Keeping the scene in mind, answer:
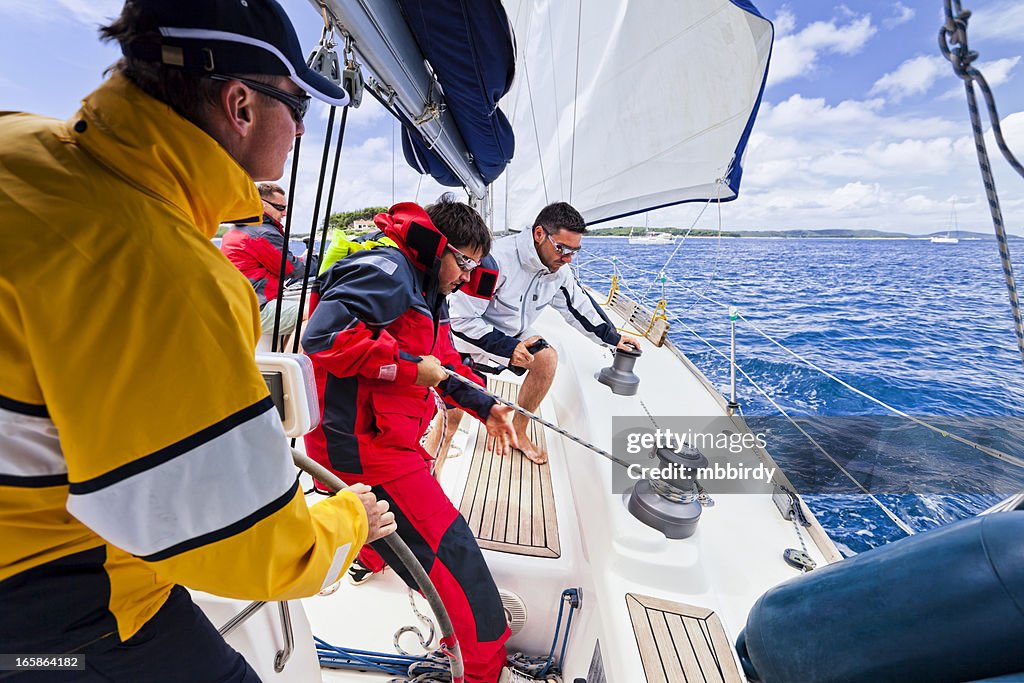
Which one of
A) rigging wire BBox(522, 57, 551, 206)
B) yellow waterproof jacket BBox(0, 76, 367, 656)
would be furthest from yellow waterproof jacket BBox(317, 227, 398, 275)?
rigging wire BBox(522, 57, 551, 206)

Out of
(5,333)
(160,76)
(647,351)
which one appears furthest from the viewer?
(647,351)

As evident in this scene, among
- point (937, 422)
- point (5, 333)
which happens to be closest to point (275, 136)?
point (5, 333)

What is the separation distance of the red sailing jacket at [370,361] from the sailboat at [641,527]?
1.33 feet

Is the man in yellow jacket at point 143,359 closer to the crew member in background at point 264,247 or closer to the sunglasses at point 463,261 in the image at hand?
the sunglasses at point 463,261

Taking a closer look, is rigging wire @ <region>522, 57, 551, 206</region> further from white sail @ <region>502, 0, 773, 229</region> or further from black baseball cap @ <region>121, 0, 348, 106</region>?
black baseball cap @ <region>121, 0, 348, 106</region>

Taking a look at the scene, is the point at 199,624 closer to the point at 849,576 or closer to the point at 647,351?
the point at 849,576

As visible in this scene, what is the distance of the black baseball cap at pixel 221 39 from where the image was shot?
0.53 metres

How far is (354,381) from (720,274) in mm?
14057

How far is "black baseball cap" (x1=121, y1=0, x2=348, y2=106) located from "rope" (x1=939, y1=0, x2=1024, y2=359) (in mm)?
925

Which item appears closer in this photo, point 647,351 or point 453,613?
point 453,613

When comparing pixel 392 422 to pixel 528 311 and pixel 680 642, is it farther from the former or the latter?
→ pixel 528 311

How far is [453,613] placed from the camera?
4.10 ft

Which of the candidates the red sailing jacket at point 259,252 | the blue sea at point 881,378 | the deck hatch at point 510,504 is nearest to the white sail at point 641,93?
the blue sea at point 881,378

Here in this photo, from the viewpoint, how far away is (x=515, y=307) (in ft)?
8.50
